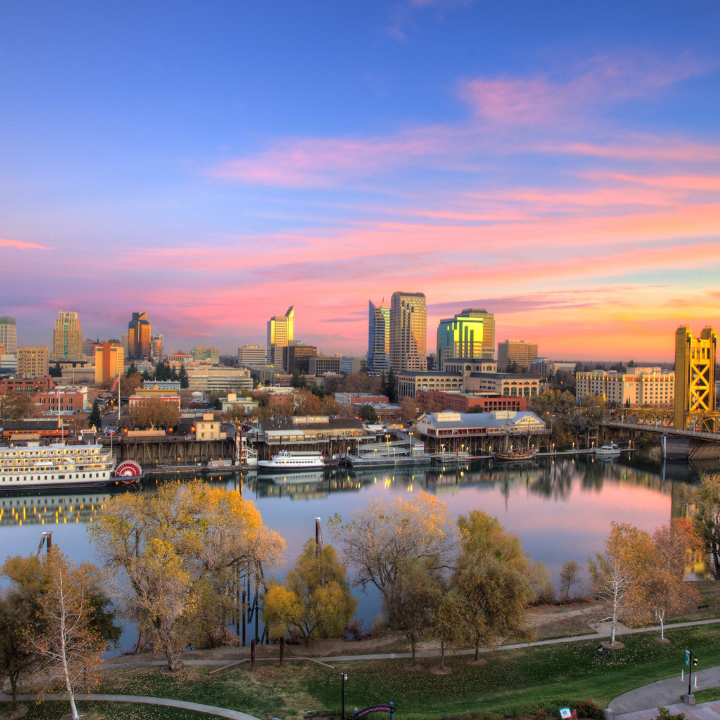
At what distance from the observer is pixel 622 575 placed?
1208 cm

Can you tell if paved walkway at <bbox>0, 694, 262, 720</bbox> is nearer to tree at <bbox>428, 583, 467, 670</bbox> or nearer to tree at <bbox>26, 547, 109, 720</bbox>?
tree at <bbox>26, 547, 109, 720</bbox>

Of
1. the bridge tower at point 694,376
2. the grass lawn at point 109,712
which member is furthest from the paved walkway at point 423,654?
the bridge tower at point 694,376

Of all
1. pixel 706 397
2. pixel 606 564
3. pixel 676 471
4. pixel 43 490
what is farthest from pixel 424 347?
pixel 606 564

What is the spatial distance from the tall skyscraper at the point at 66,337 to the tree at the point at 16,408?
3985 inches

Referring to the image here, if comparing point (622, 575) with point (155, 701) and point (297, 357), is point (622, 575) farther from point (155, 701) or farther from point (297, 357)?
point (297, 357)

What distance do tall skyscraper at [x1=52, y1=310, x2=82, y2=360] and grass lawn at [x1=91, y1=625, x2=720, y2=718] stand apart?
150 m

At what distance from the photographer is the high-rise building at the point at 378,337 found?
129 meters

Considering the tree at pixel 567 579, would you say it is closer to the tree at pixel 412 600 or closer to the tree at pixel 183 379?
the tree at pixel 412 600

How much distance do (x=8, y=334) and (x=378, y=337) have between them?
297ft

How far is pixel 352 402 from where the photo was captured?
216 ft

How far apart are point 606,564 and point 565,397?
139ft

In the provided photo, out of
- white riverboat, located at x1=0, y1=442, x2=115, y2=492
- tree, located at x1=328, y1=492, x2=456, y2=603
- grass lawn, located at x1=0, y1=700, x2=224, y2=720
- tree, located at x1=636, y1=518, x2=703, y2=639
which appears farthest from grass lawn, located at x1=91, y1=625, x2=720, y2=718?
white riverboat, located at x1=0, y1=442, x2=115, y2=492

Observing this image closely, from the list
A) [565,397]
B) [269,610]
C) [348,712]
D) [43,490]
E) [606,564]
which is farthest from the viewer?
[565,397]

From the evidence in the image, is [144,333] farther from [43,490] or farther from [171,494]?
[171,494]
